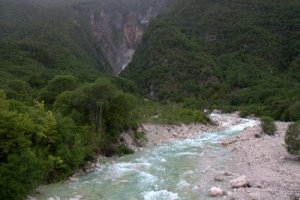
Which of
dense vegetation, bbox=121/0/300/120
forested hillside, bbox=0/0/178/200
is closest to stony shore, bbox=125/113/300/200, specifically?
forested hillside, bbox=0/0/178/200

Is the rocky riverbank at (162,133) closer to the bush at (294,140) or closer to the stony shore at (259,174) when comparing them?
the stony shore at (259,174)

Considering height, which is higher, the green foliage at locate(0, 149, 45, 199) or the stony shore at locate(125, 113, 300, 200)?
the green foliage at locate(0, 149, 45, 199)

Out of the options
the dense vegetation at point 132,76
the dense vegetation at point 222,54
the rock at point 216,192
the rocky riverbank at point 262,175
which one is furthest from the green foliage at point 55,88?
the dense vegetation at point 222,54

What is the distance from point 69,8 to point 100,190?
192 m

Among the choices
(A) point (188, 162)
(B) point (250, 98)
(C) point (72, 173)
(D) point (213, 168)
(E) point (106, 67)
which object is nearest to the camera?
(C) point (72, 173)

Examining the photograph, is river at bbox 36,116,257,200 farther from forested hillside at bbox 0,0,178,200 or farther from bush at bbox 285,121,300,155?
bush at bbox 285,121,300,155

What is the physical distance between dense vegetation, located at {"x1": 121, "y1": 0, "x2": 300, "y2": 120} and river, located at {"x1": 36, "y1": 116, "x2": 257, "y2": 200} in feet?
226

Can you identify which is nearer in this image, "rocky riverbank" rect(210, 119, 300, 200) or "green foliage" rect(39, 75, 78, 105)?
"rocky riverbank" rect(210, 119, 300, 200)

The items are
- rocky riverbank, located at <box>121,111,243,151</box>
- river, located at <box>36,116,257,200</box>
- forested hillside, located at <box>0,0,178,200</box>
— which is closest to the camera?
forested hillside, located at <box>0,0,178,200</box>

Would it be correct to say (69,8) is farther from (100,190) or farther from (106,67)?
(100,190)

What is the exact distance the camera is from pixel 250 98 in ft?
292

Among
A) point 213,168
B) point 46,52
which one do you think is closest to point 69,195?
point 213,168

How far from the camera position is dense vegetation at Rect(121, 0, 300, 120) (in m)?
106

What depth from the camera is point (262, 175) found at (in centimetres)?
1608
